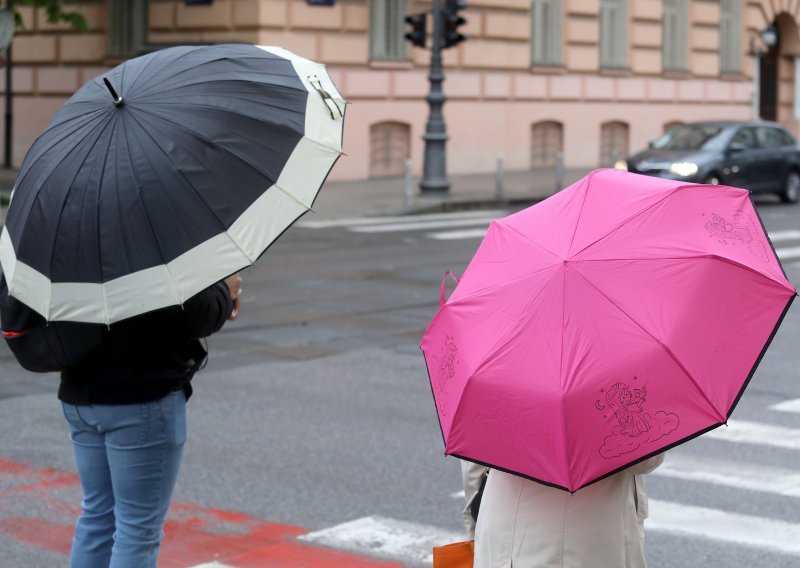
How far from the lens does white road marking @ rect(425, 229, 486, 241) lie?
18.7 m

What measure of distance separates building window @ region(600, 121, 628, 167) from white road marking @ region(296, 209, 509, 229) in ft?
33.6

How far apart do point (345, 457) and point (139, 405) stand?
3.34m

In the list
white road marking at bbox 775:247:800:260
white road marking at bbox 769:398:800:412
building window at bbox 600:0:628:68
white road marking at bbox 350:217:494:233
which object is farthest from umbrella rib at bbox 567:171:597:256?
building window at bbox 600:0:628:68

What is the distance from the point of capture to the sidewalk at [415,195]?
22.3m

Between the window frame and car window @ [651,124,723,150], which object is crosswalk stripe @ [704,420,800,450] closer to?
car window @ [651,124,723,150]

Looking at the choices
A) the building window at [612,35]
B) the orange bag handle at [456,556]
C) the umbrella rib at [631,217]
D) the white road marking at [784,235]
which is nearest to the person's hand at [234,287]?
the orange bag handle at [456,556]

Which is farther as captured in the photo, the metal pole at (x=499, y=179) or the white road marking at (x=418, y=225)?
the metal pole at (x=499, y=179)

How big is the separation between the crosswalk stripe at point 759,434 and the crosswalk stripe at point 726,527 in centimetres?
133

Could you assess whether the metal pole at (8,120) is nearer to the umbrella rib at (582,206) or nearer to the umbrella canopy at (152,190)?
the umbrella canopy at (152,190)

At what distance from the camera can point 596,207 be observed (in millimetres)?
3160

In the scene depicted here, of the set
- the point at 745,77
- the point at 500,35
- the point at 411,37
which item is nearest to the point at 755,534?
the point at 411,37

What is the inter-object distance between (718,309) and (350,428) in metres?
4.96

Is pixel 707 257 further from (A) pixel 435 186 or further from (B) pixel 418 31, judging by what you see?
(A) pixel 435 186

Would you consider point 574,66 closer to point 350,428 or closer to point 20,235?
point 350,428
